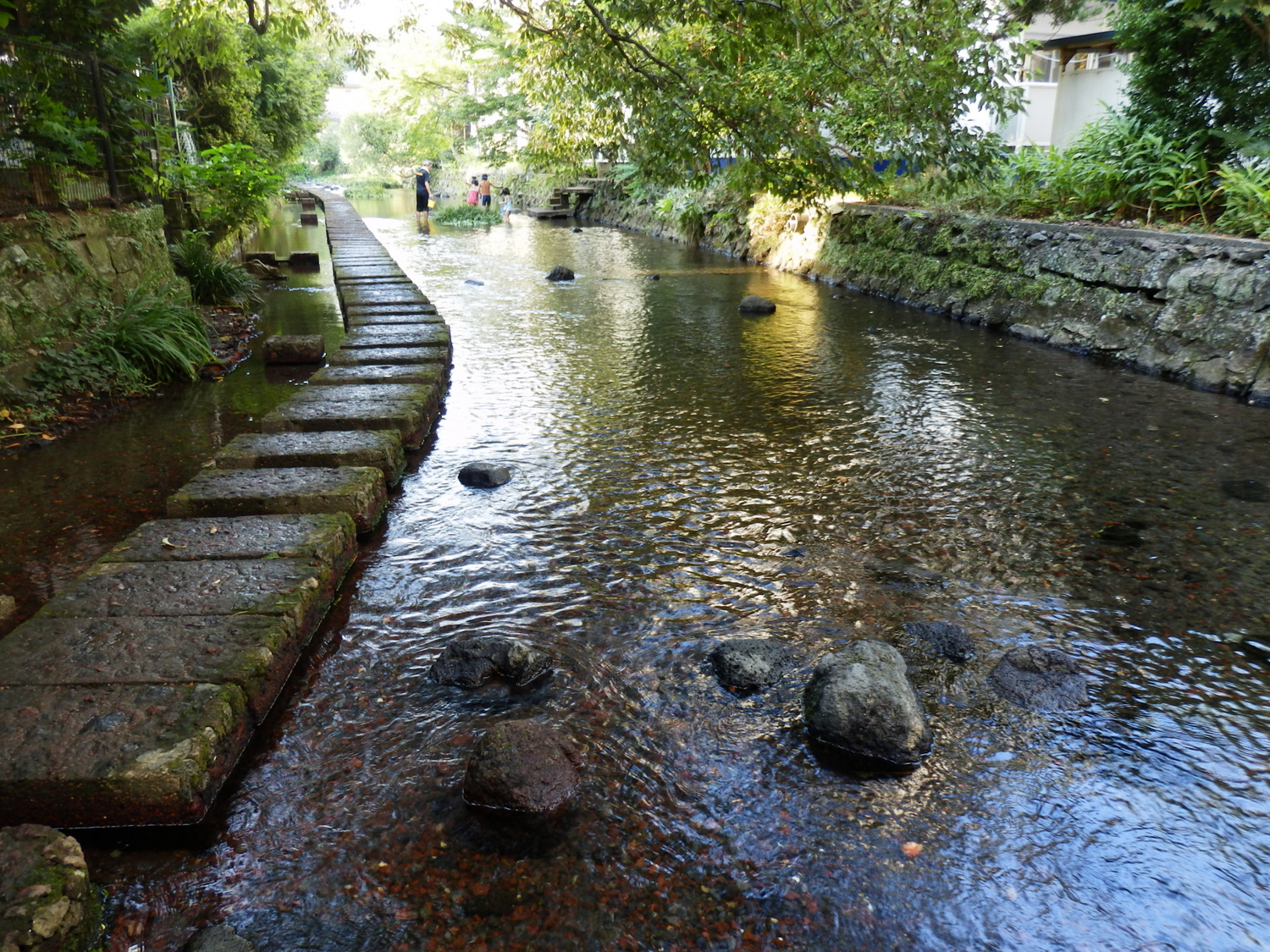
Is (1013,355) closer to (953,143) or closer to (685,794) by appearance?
(953,143)

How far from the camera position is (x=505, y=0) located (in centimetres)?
584

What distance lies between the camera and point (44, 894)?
1.68 metres

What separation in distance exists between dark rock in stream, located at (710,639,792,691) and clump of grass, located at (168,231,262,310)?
296 inches

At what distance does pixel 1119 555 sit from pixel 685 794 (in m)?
2.49

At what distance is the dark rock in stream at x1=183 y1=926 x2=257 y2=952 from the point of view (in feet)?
5.84

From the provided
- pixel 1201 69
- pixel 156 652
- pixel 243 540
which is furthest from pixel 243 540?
pixel 1201 69

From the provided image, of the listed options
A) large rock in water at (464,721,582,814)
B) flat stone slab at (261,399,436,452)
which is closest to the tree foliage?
flat stone slab at (261,399,436,452)

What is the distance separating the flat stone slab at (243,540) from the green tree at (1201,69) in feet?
25.9

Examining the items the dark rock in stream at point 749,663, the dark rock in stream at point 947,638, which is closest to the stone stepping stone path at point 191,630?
the dark rock in stream at point 749,663

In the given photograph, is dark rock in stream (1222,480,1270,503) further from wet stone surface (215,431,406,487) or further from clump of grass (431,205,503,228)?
clump of grass (431,205,503,228)

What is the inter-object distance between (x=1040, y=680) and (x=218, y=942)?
244 centimetres

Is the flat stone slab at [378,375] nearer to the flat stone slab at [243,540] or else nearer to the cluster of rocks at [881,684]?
the flat stone slab at [243,540]

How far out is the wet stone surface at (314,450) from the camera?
12.9 ft

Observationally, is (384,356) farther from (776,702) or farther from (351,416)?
(776,702)
